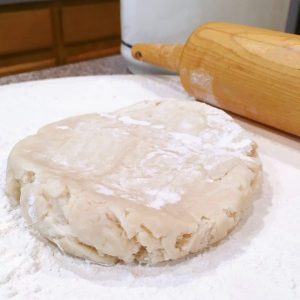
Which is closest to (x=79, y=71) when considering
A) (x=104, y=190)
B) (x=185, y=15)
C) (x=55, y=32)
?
(x=185, y=15)

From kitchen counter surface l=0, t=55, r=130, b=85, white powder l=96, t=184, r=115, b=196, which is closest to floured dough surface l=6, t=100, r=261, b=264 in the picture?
white powder l=96, t=184, r=115, b=196

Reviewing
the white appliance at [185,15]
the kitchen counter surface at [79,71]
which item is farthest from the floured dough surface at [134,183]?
the kitchen counter surface at [79,71]

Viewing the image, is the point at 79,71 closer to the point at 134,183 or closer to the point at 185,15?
the point at 185,15

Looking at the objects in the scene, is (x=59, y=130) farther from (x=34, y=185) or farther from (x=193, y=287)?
(x=193, y=287)

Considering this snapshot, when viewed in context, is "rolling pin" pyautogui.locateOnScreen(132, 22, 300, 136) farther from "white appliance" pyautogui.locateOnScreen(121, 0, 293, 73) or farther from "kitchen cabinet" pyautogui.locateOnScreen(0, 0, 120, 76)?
"kitchen cabinet" pyautogui.locateOnScreen(0, 0, 120, 76)

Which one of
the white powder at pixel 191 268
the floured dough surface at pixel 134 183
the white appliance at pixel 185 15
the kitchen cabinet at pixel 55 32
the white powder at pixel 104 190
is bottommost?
the kitchen cabinet at pixel 55 32

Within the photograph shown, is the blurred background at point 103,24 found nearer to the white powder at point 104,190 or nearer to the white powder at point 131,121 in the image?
the white powder at point 131,121
